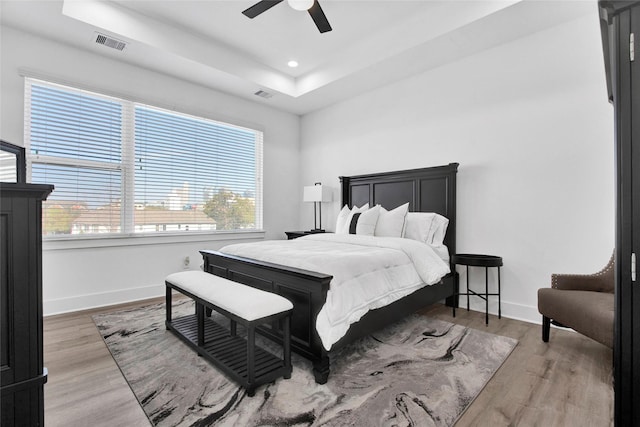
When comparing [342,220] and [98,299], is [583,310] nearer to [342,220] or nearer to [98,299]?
[342,220]

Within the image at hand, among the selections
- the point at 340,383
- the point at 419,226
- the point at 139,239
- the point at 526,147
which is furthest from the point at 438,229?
the point at 139,239

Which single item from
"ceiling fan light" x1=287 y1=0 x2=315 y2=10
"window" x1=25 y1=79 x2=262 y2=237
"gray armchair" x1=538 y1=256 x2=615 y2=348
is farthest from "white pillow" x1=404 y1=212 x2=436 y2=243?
"window" x1=25 y1=79 x2=262 y2=237

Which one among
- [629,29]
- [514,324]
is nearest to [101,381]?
[629,29]

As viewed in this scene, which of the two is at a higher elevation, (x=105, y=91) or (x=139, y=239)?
(x=105, y=91)

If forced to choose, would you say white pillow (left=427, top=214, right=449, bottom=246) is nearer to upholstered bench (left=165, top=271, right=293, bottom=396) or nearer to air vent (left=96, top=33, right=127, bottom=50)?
upholstered bench (left=165, top=271, right=293, bottom=396)

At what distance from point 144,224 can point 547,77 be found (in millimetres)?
4847

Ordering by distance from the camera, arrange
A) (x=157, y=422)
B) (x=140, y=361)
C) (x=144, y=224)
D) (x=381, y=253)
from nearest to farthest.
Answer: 1. (x=157, y=422)
2. (x=140, y=361)
3. (x=381, y=253)
4. (x=144, y=224)

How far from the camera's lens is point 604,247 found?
275cm

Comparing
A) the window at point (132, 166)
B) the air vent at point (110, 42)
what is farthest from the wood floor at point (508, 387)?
the air vent at point (110, 42)

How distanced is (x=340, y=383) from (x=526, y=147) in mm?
2928

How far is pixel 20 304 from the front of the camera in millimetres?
1032

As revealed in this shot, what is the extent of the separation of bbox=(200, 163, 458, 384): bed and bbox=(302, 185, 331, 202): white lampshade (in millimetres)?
306

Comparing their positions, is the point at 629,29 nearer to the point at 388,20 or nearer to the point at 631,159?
the point at 631,159

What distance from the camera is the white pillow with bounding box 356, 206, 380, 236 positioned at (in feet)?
12.1
